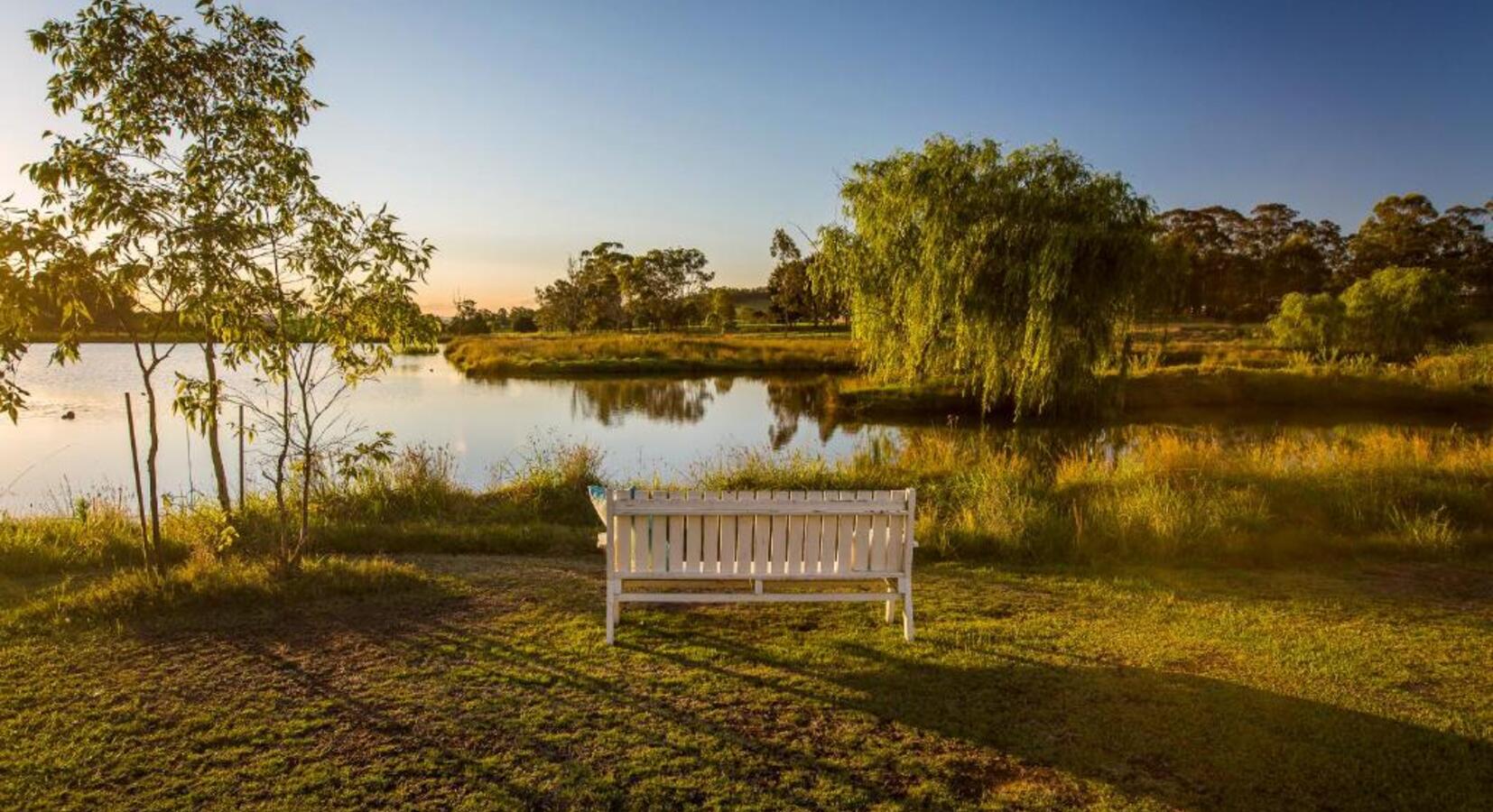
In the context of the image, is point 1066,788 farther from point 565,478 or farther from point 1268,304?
point 1268,304

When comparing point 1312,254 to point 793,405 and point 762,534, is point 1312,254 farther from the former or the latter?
point 762,534

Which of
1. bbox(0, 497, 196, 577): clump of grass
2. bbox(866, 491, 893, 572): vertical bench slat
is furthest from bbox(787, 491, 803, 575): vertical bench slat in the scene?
bbox(0, 497, 196, 577): clump of grass

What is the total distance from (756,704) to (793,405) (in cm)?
2550

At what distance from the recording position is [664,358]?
44.7 m

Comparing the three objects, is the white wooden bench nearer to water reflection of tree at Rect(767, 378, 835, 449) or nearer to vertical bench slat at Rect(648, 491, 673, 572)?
vertical bench slat at Rect(648, 491, 673, 572)

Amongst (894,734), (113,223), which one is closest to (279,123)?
(113,223)

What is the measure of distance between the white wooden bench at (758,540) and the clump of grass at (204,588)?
2.34 m

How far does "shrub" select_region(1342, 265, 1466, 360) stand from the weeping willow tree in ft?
76.7

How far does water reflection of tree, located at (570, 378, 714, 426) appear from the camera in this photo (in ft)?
89.4

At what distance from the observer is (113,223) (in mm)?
5625

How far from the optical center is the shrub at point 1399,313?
3566cm

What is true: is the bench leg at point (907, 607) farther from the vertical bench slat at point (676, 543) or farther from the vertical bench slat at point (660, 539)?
the vertical bench slat at point (660, 539)

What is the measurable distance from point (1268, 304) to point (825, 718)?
242ft

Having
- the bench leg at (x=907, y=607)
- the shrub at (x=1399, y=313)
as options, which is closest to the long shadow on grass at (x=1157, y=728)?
the bench leg at (x=907, y=607)
